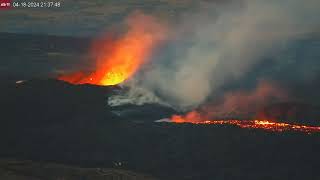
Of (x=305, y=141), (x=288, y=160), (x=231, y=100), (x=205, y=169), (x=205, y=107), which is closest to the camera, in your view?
(x=205, y=169)

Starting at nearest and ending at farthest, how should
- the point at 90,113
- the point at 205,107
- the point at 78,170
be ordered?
the point at 78,170 → the point at 90,113 → the point at 205,107

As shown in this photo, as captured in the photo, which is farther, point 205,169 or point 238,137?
point 238,137

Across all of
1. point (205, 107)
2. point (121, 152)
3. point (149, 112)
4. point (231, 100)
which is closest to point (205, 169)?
point (121, 152)

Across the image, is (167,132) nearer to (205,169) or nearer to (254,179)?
(205,169)

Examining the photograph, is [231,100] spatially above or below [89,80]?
below

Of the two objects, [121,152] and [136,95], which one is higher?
[136,95]

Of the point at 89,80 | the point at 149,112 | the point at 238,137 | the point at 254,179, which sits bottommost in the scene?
the point at 254,179

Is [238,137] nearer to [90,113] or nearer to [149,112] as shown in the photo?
[149,112]

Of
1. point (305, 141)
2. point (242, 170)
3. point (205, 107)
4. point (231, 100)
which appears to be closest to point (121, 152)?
point (242, 170)

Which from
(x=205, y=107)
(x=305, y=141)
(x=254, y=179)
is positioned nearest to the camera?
(x=254, y=179)
